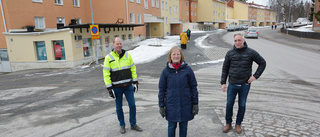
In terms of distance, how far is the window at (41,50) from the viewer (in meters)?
16.7

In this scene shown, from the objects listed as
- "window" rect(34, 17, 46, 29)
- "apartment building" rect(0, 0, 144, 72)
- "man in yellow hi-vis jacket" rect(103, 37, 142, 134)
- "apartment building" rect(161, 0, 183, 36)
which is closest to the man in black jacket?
"man in yellow hi-vis jacket" rect(103, 37, 142, 134)

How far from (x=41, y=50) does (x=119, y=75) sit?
1529cm

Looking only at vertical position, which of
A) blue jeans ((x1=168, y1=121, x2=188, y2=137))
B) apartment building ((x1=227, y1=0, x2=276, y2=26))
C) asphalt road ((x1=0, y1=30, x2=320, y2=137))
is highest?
apartment building ((x1=227, y1=0, x2=276, y2=26))

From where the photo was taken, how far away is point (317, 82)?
8.45 metres

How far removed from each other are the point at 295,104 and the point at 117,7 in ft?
77.0

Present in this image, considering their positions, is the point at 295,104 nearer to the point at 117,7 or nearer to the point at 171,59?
the point at 171,59

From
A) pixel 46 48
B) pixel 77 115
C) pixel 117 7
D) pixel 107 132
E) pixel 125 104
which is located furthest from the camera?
pixel 117 7

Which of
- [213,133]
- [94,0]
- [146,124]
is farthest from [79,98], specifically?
[94,0]

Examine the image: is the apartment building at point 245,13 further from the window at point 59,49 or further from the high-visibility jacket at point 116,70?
the high-visibility jacket at point 116,70

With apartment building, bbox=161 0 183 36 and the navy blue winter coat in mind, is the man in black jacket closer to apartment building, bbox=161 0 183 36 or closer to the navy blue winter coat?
the navy blue winter coat

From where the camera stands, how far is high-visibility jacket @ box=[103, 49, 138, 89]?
4324 mm

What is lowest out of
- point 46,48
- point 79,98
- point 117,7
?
point 79,98

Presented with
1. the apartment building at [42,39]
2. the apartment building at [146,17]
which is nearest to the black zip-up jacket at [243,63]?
the apartment building at [42,39]

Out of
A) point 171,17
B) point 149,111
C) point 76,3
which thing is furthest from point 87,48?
point 171,17
